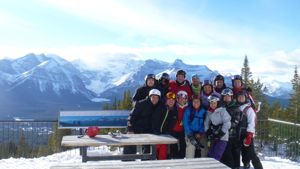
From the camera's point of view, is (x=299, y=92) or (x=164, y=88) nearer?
(x=164, y=88)

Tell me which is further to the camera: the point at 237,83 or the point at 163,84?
the point at 163,84

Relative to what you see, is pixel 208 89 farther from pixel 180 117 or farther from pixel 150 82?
pixel 150 82

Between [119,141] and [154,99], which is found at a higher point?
[154,99]

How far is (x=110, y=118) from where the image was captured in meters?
10.4

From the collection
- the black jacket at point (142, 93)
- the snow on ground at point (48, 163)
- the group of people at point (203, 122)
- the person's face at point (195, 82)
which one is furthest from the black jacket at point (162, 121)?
the snow on ground at point (48, 163)

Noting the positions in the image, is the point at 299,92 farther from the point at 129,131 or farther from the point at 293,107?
the point at 129,131

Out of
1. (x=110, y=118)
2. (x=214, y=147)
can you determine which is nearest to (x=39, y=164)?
(x=110, y=118)

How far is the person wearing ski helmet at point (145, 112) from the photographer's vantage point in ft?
27.4

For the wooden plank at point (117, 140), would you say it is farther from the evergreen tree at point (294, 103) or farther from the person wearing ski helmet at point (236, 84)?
the evergreen tree at point (294, 103)

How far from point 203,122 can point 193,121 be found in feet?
0.62

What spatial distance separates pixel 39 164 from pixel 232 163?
14.7ft

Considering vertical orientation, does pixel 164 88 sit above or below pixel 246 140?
above

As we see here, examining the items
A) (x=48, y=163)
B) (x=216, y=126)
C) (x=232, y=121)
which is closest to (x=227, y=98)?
(x=232, y=121)

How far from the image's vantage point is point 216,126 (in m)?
7.94
